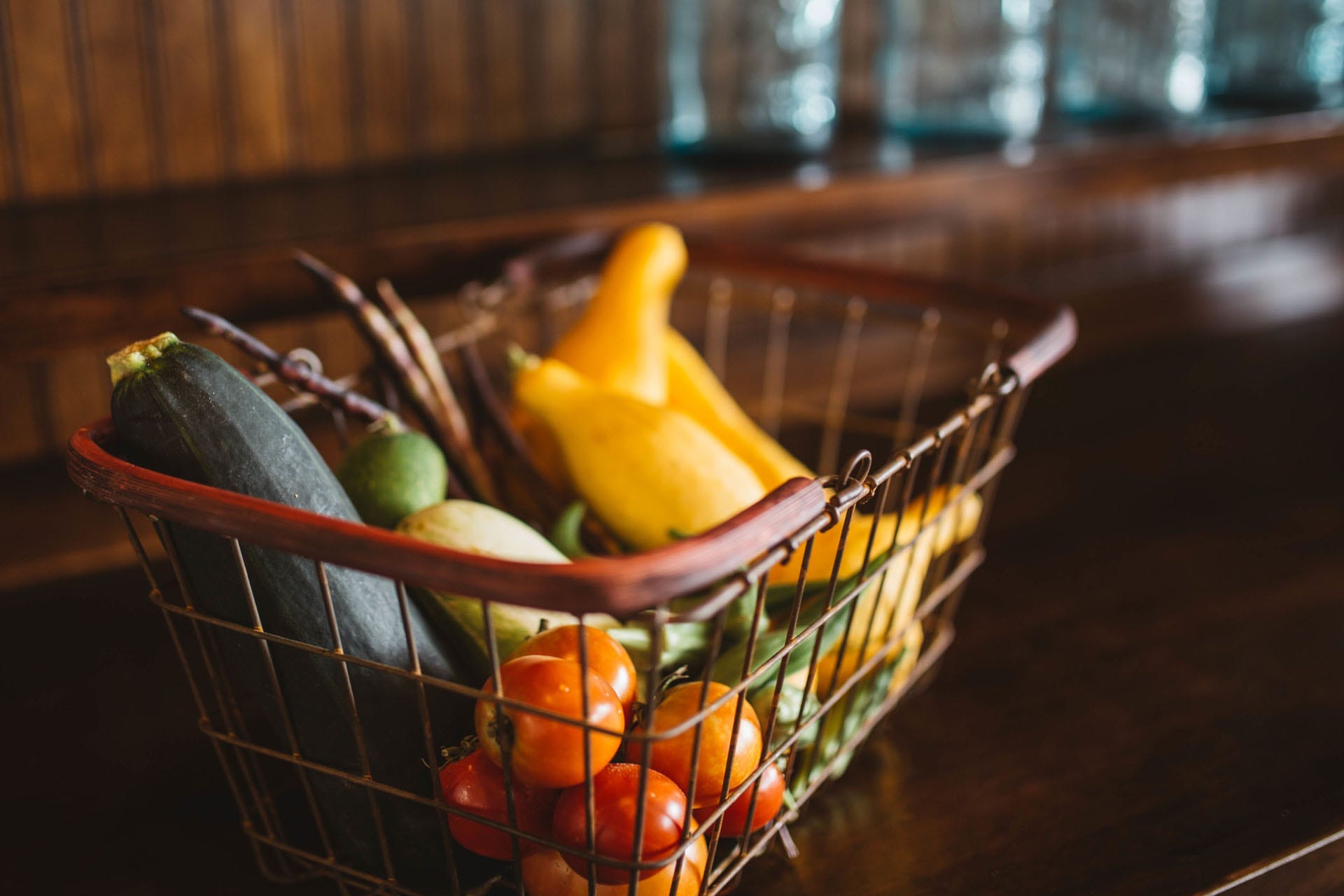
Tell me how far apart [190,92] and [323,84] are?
0.10m

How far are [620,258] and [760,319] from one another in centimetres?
57

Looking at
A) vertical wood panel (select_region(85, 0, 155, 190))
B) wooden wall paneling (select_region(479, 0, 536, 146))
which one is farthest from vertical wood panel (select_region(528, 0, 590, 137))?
vertical wood panel (select_region(85, 0, 155, 190))

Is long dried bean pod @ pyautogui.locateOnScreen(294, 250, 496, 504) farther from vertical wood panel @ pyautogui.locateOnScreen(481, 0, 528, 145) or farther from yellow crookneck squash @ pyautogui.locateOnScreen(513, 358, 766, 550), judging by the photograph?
vertical wood panel @ pyautogui.locateOnScreen(481, 0, 528, 145)

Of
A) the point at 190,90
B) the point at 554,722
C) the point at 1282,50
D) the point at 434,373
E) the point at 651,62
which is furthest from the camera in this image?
the point at 1282,50

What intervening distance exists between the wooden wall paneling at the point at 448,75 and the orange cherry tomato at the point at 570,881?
2.33 ft

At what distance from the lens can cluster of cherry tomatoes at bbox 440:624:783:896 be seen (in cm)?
35

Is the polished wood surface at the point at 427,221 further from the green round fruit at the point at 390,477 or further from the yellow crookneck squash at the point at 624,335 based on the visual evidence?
the green round fruit at the point at 390,477

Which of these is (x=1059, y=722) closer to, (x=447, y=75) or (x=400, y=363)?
(x=400, y=363)

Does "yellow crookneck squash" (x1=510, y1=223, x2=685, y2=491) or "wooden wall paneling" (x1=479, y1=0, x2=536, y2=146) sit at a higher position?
"wooden wall paneling" (x1=479, y1=0, x2=536, y2=146)

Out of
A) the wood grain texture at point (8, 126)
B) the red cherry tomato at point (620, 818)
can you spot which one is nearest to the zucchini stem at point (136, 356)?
the red cherry tomato at point (620, 818)

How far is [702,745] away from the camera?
39cm

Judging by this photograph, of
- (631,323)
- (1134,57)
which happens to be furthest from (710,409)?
(1134,57)

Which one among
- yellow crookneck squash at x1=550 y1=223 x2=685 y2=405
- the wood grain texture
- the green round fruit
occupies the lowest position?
the green round fruit

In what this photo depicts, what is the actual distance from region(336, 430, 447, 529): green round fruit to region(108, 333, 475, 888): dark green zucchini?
0.17ft
